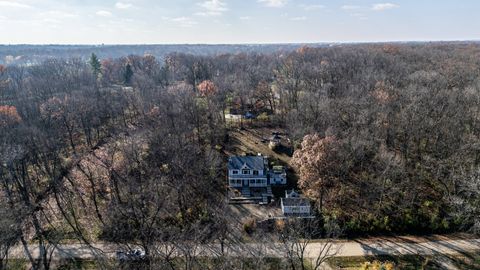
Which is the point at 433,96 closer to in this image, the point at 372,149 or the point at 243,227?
the point at 372,149

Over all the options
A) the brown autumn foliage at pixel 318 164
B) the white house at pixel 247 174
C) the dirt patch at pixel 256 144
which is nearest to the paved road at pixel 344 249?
the brown autumn foliage at pixel 318 164

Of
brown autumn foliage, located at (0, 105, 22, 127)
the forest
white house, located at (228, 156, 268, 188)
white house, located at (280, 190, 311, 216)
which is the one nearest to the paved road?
the forest

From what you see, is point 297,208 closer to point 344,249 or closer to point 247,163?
point 344,249

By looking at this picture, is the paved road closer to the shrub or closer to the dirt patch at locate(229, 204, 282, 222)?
the shrub

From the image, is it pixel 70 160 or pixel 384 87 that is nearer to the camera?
pixel 70 160

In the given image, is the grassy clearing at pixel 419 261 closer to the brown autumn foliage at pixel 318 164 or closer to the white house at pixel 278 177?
the brown autumn foliage at pixel 318 164

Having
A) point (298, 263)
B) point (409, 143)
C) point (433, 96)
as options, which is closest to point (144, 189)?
point (298, 263)
